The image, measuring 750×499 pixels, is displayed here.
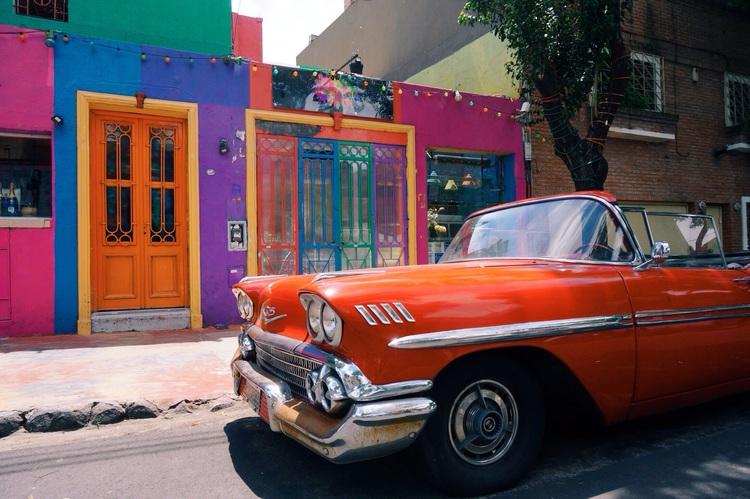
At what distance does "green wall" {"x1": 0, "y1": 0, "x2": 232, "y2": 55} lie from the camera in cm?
816

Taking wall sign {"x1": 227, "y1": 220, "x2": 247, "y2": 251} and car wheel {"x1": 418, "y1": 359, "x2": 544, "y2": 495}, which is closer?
car wheel {"x1": 418, "y1": 359, "x2": 544, "y2": 495}

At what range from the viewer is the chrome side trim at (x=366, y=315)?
2305 millimetres

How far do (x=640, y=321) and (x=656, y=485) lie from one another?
824 millimetres

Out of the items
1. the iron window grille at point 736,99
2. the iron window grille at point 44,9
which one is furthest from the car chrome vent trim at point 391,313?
the iron window grille at point 736,99

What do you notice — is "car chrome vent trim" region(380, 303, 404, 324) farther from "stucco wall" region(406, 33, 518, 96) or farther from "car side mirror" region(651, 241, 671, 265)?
"stucco wall" region(406, 33, 518, 96)

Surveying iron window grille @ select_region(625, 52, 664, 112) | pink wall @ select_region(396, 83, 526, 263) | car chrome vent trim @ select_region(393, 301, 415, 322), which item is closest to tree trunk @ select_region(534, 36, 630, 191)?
pink wall @ select_region(396, 83, 526, 263)

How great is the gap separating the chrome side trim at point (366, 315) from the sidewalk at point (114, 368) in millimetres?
2538

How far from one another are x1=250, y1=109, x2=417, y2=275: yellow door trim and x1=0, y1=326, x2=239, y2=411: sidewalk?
1.50 meters

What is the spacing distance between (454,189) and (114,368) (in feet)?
20.1

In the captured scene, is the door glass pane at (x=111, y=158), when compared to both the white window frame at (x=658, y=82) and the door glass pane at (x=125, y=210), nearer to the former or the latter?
the door glass pane at (x=125, y=210)

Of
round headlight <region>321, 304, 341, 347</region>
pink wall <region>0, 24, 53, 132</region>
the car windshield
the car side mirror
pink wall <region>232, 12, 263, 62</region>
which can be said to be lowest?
round headlight <region>321, 304, 341, 347</region>

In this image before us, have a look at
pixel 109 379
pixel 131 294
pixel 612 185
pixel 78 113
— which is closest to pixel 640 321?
pixel 109 379

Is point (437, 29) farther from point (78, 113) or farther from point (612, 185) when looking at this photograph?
point (78, 113)

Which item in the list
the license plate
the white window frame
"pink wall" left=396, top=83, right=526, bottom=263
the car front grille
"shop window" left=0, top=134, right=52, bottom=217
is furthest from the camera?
the white window frame
